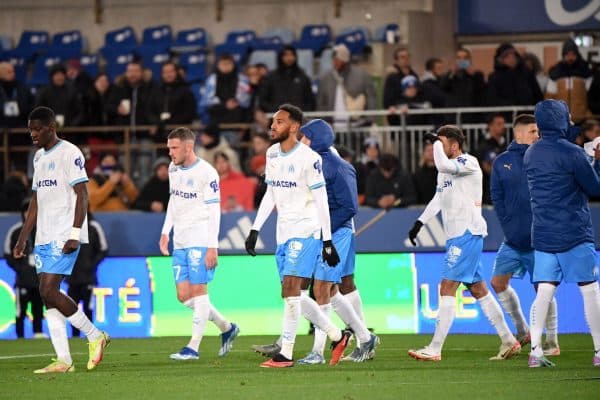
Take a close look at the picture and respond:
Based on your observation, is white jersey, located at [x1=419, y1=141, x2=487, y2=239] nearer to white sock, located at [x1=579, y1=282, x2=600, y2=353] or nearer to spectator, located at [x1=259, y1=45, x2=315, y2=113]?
white sock, located at [x1=579, y1=282, x2=600, y2=353]

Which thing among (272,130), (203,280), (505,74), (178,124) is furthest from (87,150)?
(272,130)

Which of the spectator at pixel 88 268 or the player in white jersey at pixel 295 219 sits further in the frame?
the spectator at pixel 88 268

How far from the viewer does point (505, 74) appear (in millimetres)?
21125

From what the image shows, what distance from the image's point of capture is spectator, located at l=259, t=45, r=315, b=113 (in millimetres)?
22188

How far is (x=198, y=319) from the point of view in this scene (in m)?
13.9

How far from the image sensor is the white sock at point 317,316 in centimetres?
1252

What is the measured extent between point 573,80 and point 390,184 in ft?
11.6

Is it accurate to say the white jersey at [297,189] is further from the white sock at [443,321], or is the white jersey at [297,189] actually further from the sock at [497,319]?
the sock at [497,319]

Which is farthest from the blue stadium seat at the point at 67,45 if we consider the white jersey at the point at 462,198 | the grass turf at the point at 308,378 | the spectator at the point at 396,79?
the white jersey at the point at 462,198

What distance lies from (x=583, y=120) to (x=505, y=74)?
5.54 ft

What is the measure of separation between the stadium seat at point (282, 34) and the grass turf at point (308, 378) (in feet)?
42.6

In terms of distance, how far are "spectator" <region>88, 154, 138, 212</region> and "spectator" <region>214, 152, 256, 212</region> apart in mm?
1761

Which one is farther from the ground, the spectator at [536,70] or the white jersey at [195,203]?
the spectator at [536,70]

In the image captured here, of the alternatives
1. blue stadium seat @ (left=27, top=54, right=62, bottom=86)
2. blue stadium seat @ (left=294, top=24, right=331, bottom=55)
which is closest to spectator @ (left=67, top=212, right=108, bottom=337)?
blue stadium seat @ (left=294, top=24, right=331, bottom=55)
